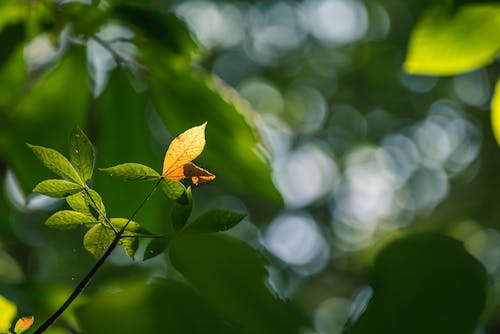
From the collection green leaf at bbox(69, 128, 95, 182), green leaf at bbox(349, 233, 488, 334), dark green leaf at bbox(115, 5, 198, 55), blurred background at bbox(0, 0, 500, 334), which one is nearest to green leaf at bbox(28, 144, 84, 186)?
green leaf at bbox(69, 128, 95, 182)

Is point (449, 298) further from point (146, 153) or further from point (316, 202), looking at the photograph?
point (316, 202)

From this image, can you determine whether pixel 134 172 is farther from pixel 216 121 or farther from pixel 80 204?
pixel 216 121

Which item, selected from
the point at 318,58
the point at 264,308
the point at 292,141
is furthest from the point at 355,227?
the point at 264,308

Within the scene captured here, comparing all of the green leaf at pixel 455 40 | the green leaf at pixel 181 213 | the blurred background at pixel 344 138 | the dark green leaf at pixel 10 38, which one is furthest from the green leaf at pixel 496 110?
the blurred background at pixel 344 138

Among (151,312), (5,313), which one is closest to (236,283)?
(151,312)

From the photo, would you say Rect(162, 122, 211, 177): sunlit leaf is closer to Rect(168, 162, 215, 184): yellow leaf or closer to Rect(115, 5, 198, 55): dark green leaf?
Rect(168, 162, 215, 184): yellow leaf

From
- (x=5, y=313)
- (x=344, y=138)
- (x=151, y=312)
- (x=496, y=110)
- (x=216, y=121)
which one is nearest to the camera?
(x=151, y=312)

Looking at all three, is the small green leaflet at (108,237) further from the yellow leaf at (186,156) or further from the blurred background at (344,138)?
the blurred background at (344,138)
